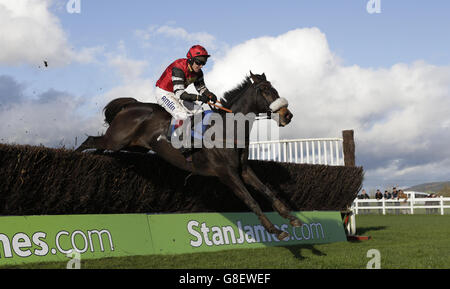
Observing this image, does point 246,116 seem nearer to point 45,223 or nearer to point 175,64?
point 175,64

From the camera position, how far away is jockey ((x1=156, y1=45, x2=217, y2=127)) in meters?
6.77

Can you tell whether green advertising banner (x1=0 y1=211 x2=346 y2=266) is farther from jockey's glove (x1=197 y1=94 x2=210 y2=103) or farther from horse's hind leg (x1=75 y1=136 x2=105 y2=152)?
jockey's glove (x1=197 y1=94 x2=210 y2=103)

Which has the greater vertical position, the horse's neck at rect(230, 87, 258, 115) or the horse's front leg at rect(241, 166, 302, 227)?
the horse's neck at rect(230, 87, 258, 115)

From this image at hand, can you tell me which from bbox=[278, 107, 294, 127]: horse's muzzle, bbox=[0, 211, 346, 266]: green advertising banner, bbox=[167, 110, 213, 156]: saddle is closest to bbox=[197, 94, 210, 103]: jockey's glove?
bbox=[167, 110, 213, 156]: saddle

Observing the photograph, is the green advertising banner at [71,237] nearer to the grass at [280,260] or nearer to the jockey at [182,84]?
the grass at [280,260]

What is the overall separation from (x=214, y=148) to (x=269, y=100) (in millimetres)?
1032

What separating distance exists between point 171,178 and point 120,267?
2375mm

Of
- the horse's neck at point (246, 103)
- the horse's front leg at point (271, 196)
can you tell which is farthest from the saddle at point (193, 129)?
the horse's front leg at point (271, 196)

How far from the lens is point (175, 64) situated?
7.02m

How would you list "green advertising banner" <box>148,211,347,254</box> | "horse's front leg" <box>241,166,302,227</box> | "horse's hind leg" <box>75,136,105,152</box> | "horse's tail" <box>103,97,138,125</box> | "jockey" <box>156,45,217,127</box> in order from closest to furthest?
"horse's front leg" <box>241,166,302,227</box>, "jockey" <box>156,45,217,127</box>, "green advertising banner" <box>148,211,347,254</box>, "horse's hind leg" <box>75,136,105,152</box>, "horse's tail" <box>103,97,138,125</box>

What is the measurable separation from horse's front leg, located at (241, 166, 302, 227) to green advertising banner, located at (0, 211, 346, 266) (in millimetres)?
1544

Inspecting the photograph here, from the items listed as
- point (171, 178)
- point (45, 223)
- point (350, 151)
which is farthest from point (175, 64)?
point (350, 151)

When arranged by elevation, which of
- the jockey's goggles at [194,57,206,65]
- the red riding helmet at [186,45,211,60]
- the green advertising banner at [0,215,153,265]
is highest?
the red riding helmet at [186,45,211,60]

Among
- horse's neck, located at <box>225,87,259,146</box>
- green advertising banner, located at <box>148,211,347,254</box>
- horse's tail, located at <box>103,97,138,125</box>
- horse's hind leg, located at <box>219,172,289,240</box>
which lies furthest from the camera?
horse's tail, located at <box>103,97,138,125</box>
